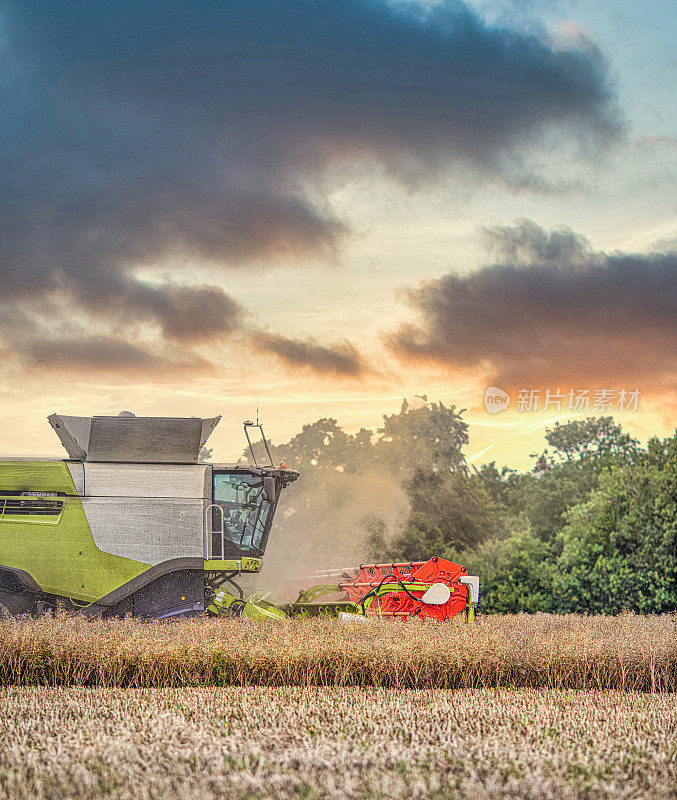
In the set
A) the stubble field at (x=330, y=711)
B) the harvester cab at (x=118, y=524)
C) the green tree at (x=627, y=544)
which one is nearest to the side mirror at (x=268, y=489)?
the harvester cab at (x=118, y=524)

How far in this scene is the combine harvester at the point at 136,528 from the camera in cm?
1198

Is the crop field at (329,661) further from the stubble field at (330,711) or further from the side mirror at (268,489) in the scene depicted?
the side mirror at (268,489)

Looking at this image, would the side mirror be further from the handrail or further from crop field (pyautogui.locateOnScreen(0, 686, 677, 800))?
crop field (pyautogui.locateOnScreen(0, 686, 677, 800))

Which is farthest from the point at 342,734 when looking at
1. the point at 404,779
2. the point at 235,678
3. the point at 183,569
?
the point at 183,569

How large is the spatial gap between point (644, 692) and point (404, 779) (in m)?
4.87

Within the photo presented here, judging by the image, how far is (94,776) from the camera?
5.02 metres

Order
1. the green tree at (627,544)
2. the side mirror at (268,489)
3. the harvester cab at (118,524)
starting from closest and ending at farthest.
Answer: the harvester cab at (118,524)
the side mirror at (268,489)
the green tree at (627,544)

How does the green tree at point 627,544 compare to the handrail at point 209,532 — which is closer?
the handrail at point 209,532

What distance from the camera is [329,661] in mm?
8961

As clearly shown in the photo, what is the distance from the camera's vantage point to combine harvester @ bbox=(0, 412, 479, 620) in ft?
39.3

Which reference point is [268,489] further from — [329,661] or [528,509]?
[528,509]

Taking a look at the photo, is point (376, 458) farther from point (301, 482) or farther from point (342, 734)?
point (342, 734)

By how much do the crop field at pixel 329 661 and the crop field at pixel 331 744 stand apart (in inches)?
22.0

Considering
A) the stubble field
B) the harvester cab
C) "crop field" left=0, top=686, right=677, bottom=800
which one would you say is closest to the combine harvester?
the harvester cab
